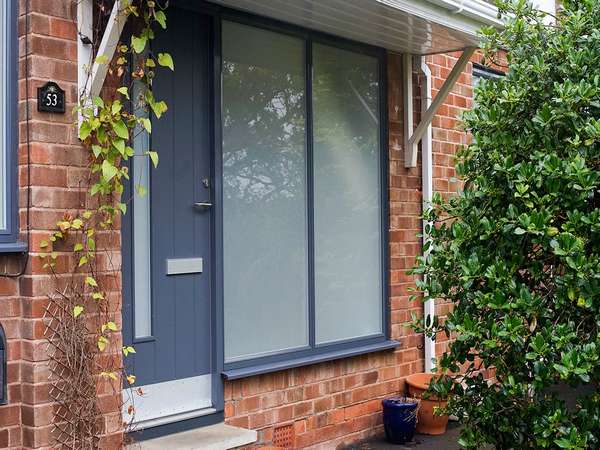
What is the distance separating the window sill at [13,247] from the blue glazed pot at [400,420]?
10.8 ft

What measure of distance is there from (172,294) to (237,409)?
929 millimetres

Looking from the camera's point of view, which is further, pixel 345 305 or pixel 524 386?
pixel 345 305

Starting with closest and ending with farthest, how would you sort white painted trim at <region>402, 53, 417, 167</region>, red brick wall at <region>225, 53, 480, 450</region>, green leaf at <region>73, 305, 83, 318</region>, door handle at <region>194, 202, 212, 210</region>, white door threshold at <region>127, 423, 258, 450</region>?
green leaf at <region>73, 305, 83, 318</region>
white door threshold at <region>127, 423, 258, 450</region>
door handle at <region>194, 202, 212, 210</region>
red brick wall at <region>225, 53, 480, 450</region>
white painted trim at <region>402, 53, 417, 167</region>

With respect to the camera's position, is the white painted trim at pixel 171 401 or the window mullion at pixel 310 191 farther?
the window mullion at pixel 310 191

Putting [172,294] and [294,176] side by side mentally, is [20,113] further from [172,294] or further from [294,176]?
[294,176]

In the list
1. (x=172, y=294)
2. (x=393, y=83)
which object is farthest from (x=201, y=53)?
(x=393, y=83)

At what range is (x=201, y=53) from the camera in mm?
5379

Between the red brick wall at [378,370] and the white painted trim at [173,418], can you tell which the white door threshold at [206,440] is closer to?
the white painted trim at [173,418]

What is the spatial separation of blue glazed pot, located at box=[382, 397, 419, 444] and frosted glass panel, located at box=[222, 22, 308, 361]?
0.92 metres

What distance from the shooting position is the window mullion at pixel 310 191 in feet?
20.3

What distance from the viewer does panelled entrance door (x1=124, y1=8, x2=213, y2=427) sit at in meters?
4.99

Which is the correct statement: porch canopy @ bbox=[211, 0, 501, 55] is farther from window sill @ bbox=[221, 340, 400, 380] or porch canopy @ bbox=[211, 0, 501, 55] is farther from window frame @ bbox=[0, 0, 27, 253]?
window sill @ bbox=[221, 340, 400, 380]

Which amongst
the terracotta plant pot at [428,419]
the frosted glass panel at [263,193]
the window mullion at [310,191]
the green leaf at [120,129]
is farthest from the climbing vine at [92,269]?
the terracotta plant pot at [428,419]

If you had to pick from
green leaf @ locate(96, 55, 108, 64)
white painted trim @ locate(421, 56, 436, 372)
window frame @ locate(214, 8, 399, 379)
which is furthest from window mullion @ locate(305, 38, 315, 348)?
green leaf @ locate(96, 55, 108, 64)
